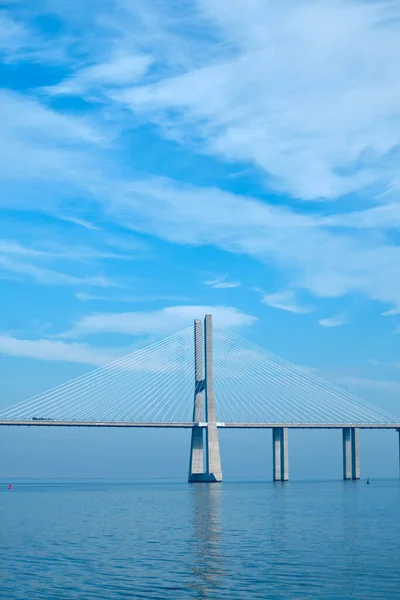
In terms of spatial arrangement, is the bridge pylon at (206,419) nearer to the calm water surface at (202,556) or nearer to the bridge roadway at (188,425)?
the bridge roadway at (188,425)

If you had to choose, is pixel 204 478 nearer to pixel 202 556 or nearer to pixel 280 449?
pixel 280 449

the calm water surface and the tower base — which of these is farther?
the tower base

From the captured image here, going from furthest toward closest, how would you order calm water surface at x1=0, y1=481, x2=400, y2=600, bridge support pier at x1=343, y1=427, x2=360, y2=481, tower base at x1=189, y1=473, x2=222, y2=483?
1. bridge support pier at x1=343, y1=427, x2=360, y2=481
2. tower base at x1=189, y1=473, x2=222, y2=483
3. calm water surface at x1=0, y1=481, x2=400, y2=600

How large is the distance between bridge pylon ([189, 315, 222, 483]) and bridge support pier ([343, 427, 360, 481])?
19382 millimetres

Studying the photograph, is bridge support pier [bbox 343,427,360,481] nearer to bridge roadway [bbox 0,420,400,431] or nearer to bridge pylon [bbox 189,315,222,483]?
bridge roadway [bbox 0,420,400,431]

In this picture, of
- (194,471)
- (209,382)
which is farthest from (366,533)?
(194,471)

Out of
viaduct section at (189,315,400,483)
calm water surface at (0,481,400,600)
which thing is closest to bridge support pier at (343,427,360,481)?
viaduct section at (189,315,400,483)

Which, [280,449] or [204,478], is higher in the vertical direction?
[280,449]

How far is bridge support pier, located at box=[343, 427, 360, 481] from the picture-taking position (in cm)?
9931

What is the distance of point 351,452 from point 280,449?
33.4 feet

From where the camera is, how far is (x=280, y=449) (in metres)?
96.8

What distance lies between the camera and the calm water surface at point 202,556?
774 inches

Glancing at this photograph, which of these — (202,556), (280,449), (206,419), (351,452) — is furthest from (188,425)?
(202,556)

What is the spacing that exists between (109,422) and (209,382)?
10.5 meters
